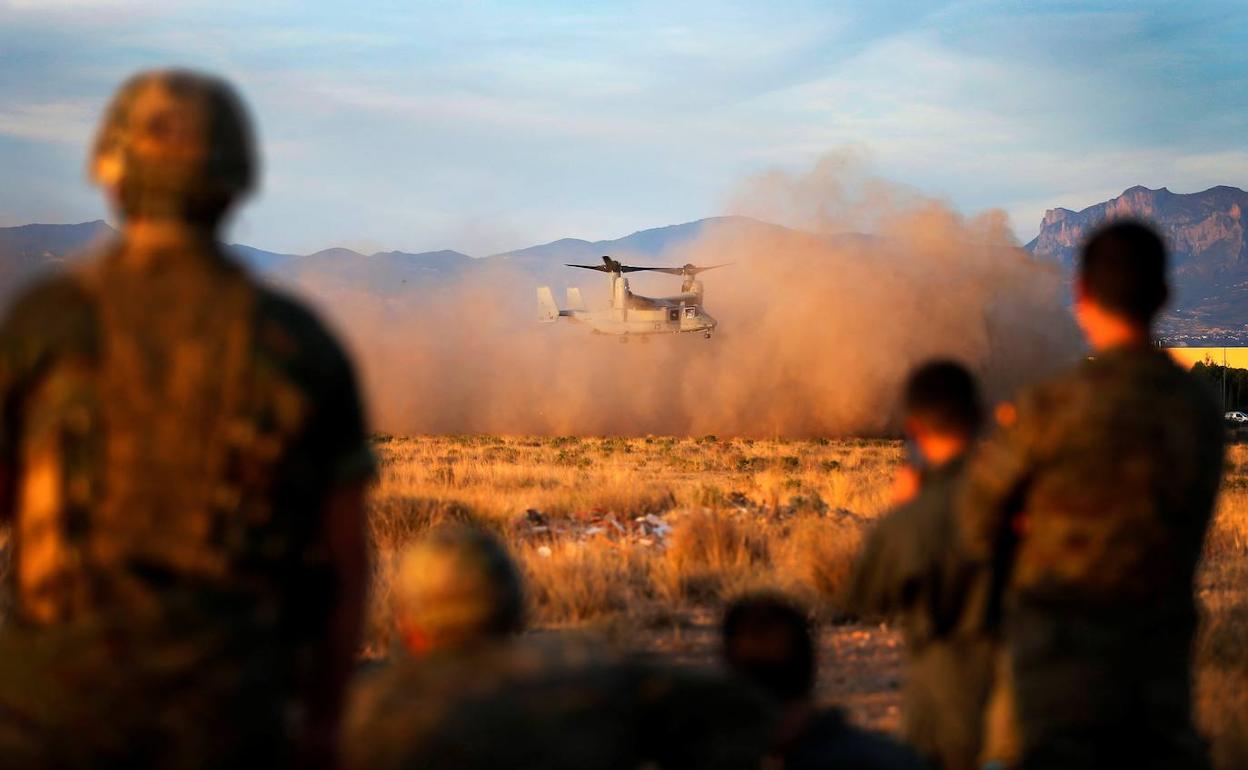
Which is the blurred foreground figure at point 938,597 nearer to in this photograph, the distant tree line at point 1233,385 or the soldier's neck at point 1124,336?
the soldier's neck at point 1124,336

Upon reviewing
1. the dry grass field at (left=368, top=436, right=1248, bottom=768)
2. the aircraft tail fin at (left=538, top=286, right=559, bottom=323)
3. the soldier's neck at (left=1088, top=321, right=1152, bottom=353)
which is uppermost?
the aircraft tail fin at (left=538, top=286, right=559, bottom=323)

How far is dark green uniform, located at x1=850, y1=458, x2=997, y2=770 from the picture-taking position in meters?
3.91

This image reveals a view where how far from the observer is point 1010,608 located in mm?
3727

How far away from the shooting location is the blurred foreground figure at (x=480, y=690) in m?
2.69

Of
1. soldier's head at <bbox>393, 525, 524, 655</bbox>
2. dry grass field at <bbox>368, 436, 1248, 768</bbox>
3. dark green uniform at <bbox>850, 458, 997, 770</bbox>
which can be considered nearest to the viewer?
soldier's head at <bbox>393, 525, 524, 655</bbox>

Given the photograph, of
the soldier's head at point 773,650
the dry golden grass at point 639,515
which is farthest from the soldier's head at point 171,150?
the dry golden grass at point 639,515

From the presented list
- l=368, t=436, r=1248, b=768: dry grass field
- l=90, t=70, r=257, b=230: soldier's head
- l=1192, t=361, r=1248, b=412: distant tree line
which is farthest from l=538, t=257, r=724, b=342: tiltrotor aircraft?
l=90, t=70, r=257, b=230: soldier's head

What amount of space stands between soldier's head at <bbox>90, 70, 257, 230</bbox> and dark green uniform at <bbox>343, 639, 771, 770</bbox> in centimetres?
105

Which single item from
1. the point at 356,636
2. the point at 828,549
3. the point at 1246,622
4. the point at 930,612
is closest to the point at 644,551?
the point at 828,549

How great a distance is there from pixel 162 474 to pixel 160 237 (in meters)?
0.48

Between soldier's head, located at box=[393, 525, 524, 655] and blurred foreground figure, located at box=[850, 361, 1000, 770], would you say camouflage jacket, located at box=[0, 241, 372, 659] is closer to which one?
soldier's head, located at box=[393, 525, 524, 655]

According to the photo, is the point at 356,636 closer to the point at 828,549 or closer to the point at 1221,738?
the point at 1221,738

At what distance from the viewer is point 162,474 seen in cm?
254

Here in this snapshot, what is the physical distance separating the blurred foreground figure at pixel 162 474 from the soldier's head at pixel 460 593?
287mm
